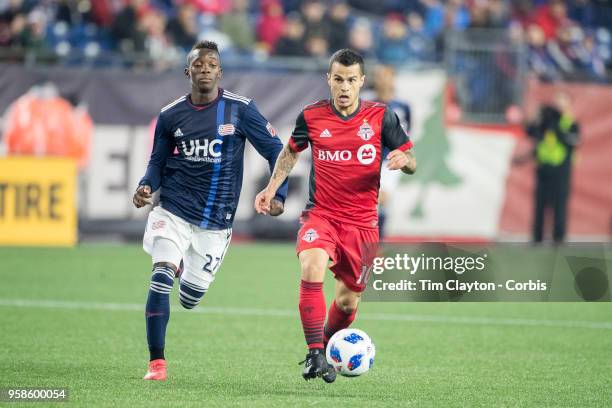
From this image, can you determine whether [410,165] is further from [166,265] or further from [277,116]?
[277,116]

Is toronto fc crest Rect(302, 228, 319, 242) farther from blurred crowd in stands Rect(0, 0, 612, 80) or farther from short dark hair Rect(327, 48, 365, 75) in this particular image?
blurred crowd in stands Rect(0, 0, 612, 80)

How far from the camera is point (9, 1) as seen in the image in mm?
19234

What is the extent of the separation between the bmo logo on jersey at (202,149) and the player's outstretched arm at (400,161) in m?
1.22

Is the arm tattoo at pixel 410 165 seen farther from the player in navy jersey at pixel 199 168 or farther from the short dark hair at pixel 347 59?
the player in navy jersey at pixel 199 168

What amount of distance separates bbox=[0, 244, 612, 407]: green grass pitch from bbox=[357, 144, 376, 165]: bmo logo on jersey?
142 centimetres

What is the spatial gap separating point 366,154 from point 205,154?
1079 millimetres

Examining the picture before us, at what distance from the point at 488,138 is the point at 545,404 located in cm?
1315

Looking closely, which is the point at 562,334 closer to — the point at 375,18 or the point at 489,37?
the point at 489,37

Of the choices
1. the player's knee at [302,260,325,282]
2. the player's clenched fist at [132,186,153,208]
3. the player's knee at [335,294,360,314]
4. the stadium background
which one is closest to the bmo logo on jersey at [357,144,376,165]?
the player's knee at [302,260,325,282]

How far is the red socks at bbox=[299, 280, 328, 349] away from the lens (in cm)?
754

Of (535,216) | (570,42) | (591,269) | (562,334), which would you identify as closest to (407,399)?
(591,269)

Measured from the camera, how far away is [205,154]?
26.8 ft

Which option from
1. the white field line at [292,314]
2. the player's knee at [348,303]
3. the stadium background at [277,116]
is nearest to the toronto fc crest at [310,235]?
the player's knee at [348,303]

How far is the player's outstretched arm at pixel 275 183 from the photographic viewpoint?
7871 millimetres
